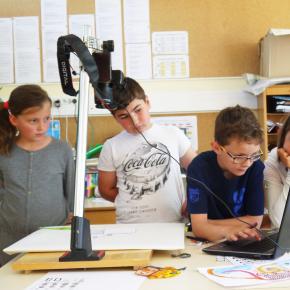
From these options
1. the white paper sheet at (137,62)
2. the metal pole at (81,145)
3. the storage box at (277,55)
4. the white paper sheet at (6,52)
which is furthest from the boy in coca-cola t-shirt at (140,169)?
the white paper sheet at (6,52)

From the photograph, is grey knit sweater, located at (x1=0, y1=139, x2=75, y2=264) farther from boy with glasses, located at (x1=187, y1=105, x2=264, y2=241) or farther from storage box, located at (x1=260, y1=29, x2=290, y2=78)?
storage box, located at (x1=260, y1=29, x2=290, y2=78)

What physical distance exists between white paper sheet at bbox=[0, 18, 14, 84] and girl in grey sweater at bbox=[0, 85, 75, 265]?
1.78 m

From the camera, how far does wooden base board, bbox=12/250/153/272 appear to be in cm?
112

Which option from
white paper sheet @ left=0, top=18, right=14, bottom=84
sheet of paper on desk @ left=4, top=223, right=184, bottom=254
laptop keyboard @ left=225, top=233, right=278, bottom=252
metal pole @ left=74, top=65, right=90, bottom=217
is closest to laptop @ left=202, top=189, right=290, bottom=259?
laptop keyboard @ left=225, top=233, right=278, bottom=252

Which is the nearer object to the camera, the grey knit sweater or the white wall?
the grey knit sweater

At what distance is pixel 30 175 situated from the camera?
189 centimetres

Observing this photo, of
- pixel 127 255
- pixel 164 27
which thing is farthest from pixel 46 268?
pixel 164 27

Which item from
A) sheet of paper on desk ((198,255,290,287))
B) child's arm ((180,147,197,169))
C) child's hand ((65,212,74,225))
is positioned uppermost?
child's arm ((180,147,197,169))

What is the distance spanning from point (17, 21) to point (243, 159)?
2690 millimetres

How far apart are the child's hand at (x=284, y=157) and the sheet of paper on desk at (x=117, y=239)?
498mm

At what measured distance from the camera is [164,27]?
3.58 meters

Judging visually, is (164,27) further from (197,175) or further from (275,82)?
(197,175)

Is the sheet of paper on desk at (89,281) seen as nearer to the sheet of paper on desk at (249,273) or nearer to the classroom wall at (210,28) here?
the sheet of paper on desk at (249,273)

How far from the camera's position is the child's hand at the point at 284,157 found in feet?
5.57
